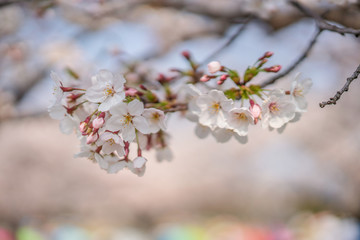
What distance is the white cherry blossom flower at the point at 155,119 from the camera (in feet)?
2.94

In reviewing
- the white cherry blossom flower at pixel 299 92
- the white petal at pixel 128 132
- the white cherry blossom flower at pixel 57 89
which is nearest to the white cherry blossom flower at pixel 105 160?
the white petal at pixel 128 132

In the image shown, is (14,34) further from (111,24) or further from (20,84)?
(111,24)

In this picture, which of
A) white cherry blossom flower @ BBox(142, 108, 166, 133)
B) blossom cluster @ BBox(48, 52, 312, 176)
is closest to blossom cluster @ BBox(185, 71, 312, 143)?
blossom cluster @ BBox(48, 52, 312, 176)

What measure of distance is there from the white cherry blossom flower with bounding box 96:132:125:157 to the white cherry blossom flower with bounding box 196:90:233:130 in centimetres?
24

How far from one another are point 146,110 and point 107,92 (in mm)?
119

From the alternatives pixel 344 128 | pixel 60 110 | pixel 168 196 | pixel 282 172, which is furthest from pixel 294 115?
pixel 168 196

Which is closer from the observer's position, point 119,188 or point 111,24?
point 111,24

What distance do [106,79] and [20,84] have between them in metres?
2.80

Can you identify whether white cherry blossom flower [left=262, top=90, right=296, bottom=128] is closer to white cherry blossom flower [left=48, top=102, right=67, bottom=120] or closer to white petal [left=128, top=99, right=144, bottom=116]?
white petal [left=128, top=99, right=144, bottom=116]

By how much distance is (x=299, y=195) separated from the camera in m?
7.42

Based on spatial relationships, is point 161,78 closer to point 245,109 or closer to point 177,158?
point 245,109

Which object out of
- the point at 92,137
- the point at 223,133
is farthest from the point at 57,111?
the point at 223,133

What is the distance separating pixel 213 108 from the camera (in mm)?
926

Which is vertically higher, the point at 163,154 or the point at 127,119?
the point at 127,119
